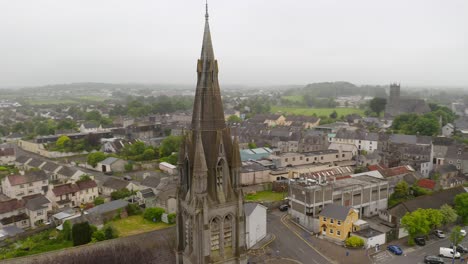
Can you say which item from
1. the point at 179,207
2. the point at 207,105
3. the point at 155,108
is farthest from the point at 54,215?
the point at 155,108

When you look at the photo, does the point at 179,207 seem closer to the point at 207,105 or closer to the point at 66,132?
the point at 207,105

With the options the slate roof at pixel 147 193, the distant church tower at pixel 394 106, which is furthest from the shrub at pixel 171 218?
the distant church tower at pixel 394 106

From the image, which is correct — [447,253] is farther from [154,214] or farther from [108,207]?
[108,207]

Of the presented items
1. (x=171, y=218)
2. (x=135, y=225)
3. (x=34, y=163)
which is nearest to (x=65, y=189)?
(x=135, y=225)

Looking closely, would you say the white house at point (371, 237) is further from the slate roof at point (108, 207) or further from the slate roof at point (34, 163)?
the slate roof at point (34, 163)

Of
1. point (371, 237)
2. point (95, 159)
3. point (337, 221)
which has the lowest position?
point (371, 237)
